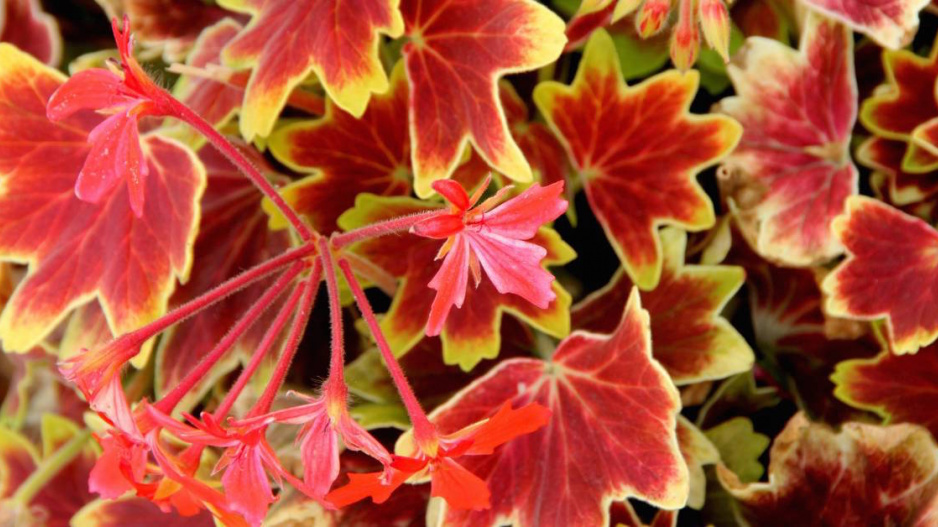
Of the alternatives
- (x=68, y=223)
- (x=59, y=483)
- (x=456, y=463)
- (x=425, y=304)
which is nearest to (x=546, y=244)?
(x=425, y=304)

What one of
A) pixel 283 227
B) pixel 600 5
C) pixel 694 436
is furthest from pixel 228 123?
pixel 694 436

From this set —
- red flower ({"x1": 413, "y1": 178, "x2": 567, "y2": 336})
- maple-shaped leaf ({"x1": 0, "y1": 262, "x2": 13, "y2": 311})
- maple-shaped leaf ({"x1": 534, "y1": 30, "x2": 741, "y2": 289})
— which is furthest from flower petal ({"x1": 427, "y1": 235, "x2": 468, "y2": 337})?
maple-shaped leaf ({"x1": 0, "y1": 262, "x2": 13, "y2": 311})

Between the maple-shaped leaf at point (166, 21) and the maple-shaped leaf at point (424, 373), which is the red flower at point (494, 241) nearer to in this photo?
the maple-shaped leaf at point (424, 373)

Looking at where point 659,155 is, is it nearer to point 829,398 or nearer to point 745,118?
point 745,118

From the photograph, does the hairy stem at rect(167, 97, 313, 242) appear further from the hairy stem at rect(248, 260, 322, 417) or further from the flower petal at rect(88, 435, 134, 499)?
the flower petal at rect(88, 435, 134, 499)

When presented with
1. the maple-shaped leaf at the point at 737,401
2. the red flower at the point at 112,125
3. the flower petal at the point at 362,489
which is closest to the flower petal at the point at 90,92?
the red flower at the point at 112,125

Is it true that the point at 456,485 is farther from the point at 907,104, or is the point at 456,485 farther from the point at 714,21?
the point at 907,104
